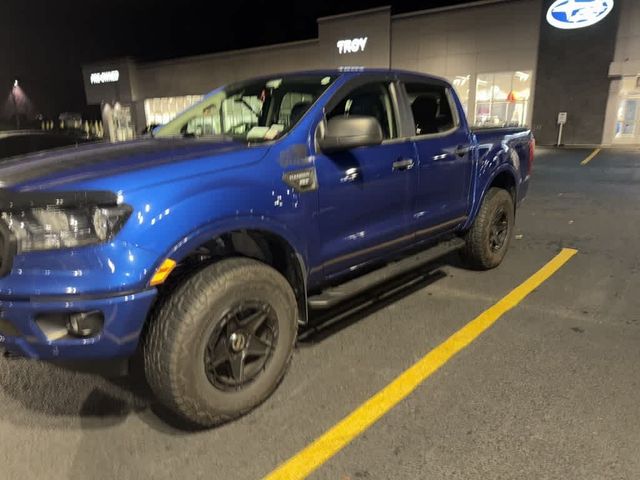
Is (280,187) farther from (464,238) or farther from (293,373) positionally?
(464,238)

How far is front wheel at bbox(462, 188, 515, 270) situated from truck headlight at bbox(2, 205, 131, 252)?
141 inches

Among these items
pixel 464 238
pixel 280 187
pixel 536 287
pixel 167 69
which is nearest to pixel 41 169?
pixel 280 187

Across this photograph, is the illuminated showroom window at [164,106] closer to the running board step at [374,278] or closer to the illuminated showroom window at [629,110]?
the illuminated showroom window at [629,110]

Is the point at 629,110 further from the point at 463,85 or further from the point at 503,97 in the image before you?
the point at 463,85

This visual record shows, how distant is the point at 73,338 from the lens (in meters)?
2.27

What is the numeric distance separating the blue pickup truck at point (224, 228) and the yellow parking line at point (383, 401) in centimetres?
47

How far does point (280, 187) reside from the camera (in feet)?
9.23

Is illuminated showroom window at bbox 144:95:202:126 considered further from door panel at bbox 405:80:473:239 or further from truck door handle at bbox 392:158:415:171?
truck door handle at bbox 392:158:415:171

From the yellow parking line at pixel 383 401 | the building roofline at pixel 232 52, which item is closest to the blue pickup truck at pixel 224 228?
the yellow parking line at pixel 383 401

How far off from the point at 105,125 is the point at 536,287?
137 ft

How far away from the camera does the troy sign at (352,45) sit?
2667 centimetres

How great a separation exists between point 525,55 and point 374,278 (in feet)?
74.0

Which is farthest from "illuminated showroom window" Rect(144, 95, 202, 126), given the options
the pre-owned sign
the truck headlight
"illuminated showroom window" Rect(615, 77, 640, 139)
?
the truck headlight

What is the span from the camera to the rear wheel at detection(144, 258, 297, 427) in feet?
7.99
